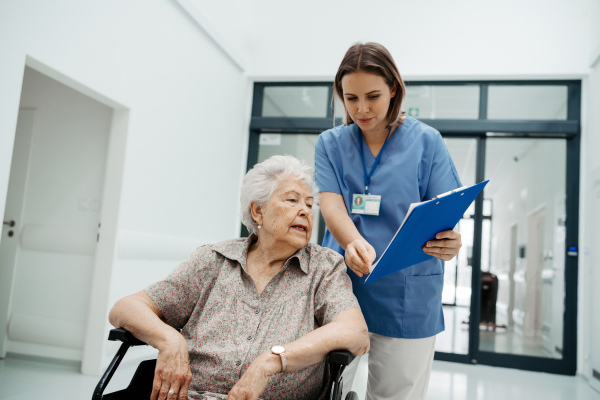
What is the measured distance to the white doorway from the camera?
11.9ft

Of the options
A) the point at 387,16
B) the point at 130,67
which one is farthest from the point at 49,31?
the point at 387,16

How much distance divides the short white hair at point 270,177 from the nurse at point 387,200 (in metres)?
0.11

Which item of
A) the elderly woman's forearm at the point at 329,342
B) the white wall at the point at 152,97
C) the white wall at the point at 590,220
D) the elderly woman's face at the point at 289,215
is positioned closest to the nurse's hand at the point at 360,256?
the elderly woman's forearm at the point at 329,342

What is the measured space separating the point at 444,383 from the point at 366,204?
2860 mm

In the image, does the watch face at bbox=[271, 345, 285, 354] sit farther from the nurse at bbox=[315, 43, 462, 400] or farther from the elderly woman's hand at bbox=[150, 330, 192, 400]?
the nurse at bbox=[315, 43, 462, 400]

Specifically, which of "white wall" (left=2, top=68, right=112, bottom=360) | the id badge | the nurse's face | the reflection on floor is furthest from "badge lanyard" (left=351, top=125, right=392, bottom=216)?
the reflection on floor

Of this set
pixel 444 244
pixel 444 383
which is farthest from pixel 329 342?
pixel 444 383

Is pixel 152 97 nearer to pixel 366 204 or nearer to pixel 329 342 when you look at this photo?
pixel 366 204

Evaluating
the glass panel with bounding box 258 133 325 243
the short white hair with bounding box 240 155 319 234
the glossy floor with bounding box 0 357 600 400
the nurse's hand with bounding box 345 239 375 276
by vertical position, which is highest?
the glass panel with bounding box 258 133 325 243

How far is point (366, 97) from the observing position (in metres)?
1.42

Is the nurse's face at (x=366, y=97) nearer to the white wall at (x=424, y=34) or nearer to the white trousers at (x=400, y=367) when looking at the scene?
the white trousers at (x=400, y=367)

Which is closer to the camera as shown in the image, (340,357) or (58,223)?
(340,357)

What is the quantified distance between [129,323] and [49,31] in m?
2.14

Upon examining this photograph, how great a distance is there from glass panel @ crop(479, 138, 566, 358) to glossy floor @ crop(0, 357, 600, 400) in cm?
39
